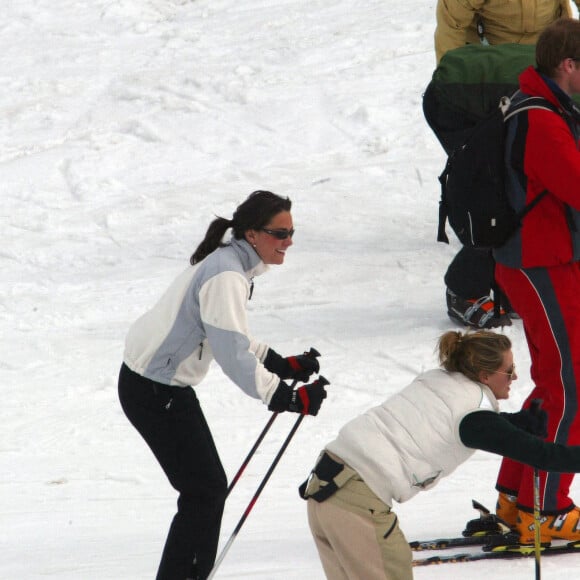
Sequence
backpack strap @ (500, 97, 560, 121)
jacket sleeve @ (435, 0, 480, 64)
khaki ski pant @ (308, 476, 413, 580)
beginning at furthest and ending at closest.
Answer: jacket sleeve @ (435, 0, 480, 64), backpack strap @ (500, 97, 560, 121), khaki ski pant @ (308, 476, 413, 580)

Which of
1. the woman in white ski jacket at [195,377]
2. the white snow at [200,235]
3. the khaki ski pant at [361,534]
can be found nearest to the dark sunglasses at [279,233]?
the woman in white ski jacket at [195,377]

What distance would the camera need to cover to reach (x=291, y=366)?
453 cm

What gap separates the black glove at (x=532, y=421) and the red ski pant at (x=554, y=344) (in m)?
0.78

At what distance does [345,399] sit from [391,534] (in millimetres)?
3522

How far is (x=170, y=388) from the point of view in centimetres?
409

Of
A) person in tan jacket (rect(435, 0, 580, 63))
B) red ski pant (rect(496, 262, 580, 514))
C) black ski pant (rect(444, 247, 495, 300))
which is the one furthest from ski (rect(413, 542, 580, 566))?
person in tan jacket (rect(435, 0, 580, 63))

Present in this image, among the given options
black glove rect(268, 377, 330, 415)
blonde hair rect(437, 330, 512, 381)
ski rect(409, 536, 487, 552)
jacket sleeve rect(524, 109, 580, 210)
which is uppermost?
jacket sleeve rect(524, 109, 580, 210)

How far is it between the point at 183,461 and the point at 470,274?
378 cm

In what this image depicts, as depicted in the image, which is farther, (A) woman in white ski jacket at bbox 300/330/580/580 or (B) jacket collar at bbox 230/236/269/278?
(B) jacket collar at bbox 230/236/269/278

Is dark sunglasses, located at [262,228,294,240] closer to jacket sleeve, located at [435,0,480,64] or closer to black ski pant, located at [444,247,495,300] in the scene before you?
black ski pant, located at [444,247,495,300]

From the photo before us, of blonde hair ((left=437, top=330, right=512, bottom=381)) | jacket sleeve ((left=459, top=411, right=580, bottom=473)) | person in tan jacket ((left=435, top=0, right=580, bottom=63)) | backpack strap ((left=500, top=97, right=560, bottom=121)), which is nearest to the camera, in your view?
jacket sleeve ((left=459, top=411, right=580, bottom=473))

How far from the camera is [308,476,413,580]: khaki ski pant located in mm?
3463

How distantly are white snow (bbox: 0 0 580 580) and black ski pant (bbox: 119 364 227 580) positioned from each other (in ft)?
2.11

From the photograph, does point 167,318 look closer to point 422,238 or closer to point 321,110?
point 422,238
